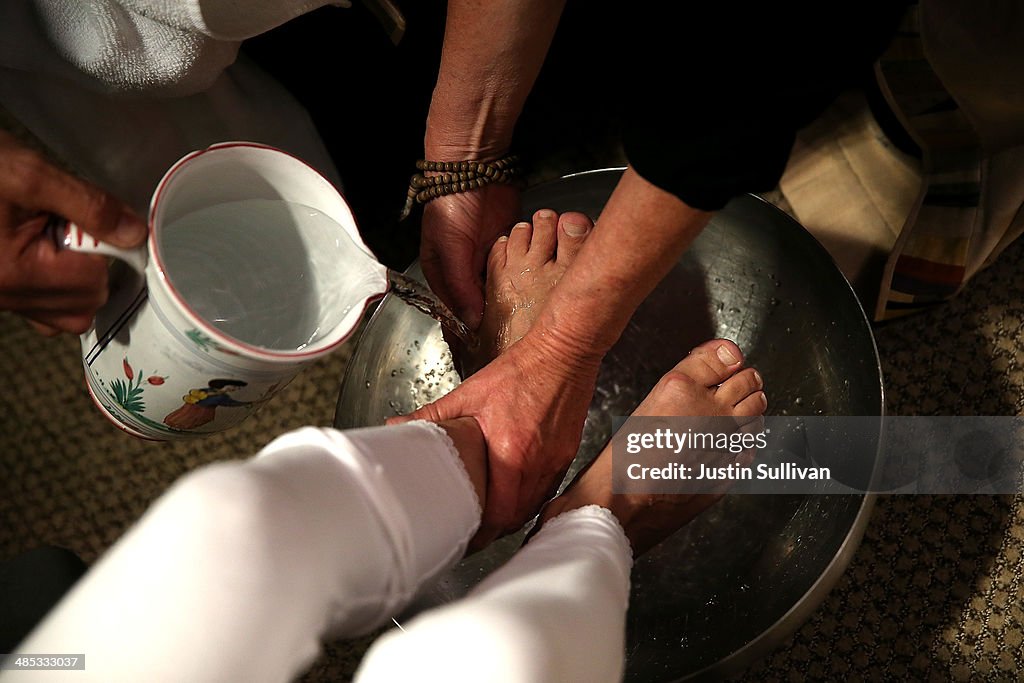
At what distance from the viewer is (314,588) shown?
0.37 m

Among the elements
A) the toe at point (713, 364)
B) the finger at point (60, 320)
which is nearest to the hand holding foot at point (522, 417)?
the toe at point (713, 364)

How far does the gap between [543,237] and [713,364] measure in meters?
0.19

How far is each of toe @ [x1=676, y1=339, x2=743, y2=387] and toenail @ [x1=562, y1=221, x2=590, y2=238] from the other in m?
0.15

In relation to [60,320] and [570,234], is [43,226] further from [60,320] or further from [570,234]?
[570,234]

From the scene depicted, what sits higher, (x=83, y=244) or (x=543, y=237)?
(x=83, y=244)

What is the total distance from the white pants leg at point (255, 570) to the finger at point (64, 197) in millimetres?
133

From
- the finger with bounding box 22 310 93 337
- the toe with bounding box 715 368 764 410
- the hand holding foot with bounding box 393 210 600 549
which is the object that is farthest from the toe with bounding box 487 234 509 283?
the finger with bounding box 22 310 93 337

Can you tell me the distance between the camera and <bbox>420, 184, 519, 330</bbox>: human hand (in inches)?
27.8

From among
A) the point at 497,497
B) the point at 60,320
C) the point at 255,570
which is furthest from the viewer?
the point at 497,497

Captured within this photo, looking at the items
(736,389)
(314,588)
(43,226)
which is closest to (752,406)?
(736,389)

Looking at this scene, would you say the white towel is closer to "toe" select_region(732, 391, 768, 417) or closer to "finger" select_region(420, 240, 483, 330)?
"finger" select_region(420, 240, 483, 330)

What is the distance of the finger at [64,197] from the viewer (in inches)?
15.5

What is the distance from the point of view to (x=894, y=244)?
803 mm

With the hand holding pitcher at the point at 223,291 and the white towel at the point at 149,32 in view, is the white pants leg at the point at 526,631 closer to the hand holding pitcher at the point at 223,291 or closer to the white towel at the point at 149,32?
the hand holding pitcher at the point at 223,291
